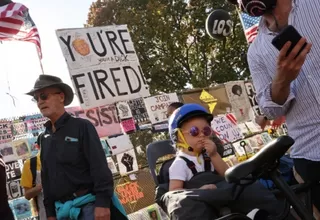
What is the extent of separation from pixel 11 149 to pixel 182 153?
4.43 metres

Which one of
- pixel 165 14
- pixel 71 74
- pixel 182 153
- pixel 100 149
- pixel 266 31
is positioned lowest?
pixel 182 153

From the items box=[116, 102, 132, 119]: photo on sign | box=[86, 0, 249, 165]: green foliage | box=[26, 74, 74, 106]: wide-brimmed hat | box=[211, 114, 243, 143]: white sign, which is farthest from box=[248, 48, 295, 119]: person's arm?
box=[86, 0, 249, 165]: green foliage

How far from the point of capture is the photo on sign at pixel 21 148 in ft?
21.9

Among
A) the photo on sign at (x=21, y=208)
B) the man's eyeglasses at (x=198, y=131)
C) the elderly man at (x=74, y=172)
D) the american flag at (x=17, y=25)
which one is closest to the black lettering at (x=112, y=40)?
the american flag at (x=17, y=25)

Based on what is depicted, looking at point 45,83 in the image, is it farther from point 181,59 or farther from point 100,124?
point 181,59

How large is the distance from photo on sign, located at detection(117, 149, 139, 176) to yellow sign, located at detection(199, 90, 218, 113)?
205 centimetres

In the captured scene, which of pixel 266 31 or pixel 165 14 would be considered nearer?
pixel 266 31

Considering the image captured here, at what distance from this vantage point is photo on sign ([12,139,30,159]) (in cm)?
666

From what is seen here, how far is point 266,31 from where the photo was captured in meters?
1.93

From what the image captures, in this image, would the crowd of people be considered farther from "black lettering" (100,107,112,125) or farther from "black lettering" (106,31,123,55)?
"black lettering" (106,31,123,55)

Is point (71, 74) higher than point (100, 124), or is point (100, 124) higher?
point (71, 74)

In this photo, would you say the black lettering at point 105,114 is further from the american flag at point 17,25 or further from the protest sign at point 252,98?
the protest sign at point 252,98

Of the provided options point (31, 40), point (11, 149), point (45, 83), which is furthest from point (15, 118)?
point (45, 83)

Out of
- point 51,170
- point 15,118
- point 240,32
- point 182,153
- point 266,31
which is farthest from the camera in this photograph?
point 240,32
